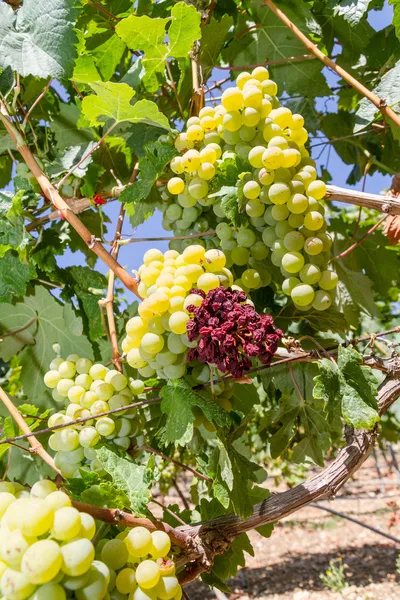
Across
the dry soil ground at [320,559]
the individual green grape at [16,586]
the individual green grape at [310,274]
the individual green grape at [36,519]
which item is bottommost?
the dry soil ground at [320,559]

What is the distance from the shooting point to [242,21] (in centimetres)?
149

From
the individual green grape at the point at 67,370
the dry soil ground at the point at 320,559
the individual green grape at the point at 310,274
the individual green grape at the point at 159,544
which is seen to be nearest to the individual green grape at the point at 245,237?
the individual green grape at the point at 310,274

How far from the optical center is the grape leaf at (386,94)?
3.59 feet

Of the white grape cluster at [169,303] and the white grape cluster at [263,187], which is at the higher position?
the white grape cluster at [263,187]

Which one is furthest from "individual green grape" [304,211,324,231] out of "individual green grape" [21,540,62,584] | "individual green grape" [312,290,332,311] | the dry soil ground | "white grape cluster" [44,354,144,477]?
the dry soil ground

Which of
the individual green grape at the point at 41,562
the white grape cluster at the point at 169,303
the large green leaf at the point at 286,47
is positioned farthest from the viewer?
the large green leaf at the point at 286,47

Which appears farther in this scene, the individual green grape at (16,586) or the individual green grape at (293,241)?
the individual green grape at (293,241)

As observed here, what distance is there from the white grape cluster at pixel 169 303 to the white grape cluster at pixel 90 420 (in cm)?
10

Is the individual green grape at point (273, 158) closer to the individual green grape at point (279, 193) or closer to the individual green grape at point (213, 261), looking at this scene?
the individual green grape at point (279, 193)

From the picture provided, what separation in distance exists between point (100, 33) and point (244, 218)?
70cm

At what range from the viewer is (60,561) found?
0.49 metres

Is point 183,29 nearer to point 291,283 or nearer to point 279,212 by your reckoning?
point 279,212

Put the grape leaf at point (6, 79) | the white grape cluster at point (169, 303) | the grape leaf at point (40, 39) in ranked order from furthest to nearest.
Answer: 1. the grape leaf at point (6, 79)
2. the grape leaf at point (40, 39)
3. the white grape cluster at point (169, 303)

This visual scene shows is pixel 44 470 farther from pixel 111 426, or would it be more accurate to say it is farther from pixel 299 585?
pixel 299 585
